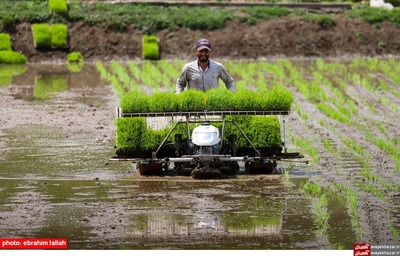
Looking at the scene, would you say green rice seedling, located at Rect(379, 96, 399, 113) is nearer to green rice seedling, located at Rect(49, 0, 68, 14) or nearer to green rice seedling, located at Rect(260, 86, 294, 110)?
green rice seedling, located at Rect(260, 86, 294, 110)

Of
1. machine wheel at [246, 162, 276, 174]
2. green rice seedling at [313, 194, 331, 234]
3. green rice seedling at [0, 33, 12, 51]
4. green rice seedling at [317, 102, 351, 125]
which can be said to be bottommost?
green rice seedling at [313, 194, 331, 234]

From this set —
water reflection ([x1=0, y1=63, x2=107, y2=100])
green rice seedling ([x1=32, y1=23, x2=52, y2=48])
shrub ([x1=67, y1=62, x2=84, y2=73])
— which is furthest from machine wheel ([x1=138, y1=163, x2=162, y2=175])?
green rice seedling ([x1=32, y1=23, x2=52, y2=48])

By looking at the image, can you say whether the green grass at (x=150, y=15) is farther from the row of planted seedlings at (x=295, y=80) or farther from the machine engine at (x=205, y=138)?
the machine engine at (x=205, y=138)

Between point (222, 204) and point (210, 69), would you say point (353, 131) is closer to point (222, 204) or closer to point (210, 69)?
point (210, 69)

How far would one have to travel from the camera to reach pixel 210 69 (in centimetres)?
1408

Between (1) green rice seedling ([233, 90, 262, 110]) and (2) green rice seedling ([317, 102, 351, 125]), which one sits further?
(2) green rice seedling ([317, 102, 351, 125])

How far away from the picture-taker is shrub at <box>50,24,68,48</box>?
34281mm

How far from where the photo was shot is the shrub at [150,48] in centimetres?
3384

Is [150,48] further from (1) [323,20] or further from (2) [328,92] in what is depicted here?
(2) [328,92]

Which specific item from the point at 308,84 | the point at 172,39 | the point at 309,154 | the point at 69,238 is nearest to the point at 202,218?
the point at 69,238

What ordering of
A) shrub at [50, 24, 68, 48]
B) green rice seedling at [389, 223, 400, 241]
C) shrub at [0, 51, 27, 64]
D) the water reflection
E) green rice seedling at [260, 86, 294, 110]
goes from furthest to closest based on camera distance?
shrub at [50, 24, 68, 48] → shrub at [0, 51, 27, 64] → the water reflection → green rice seedling at [260, 86, 294, 110] → green rice seedling at [389, 223, 400, 241]

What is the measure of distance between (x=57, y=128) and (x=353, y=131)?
451 cm

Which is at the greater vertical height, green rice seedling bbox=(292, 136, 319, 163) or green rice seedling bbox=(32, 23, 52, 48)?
Answer: green rice seedling bbox=(32, 23, 52, 48)

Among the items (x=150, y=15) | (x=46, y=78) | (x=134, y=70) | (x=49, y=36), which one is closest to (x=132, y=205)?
(x=46, y=78)
